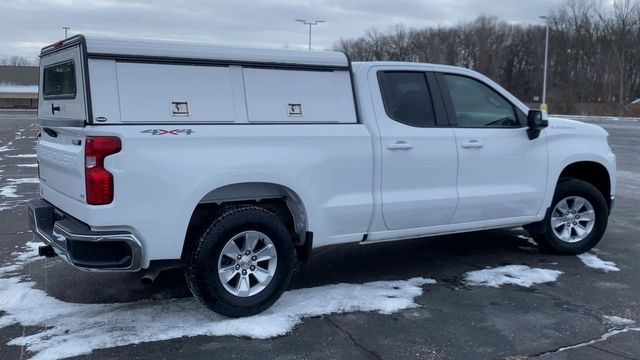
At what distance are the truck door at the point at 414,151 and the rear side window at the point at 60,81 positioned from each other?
7.97 ft

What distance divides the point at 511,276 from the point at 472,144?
1358mm

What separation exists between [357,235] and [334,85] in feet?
4.22

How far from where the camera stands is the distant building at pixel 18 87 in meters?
72.0

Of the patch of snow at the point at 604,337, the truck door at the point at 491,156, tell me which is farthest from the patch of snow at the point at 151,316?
the patch of snow at the point at 604,337

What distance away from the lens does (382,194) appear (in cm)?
528

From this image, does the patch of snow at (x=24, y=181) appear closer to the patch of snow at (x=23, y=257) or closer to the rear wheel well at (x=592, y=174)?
the patch of snow at (x=23, y=257)

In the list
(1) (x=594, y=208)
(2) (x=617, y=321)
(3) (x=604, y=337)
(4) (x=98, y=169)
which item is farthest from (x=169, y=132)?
(1) (x=594, y=208)

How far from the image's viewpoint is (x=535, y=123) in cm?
606

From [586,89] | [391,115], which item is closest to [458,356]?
[391,115]

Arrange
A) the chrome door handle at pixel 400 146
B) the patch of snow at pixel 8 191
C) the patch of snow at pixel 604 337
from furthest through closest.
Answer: the patch of snow at pixel 8 191, the chrome door handle at pixel 400 146, the patch of snow at pixel 604 337

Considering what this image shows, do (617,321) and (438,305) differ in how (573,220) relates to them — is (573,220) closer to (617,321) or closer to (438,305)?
(617,321)

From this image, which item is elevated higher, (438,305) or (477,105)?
(477,105)

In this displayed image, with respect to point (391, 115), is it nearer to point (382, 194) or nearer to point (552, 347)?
point (382, 194)

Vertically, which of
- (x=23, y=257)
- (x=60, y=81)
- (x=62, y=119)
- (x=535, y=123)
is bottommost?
(x=23, y=257)
